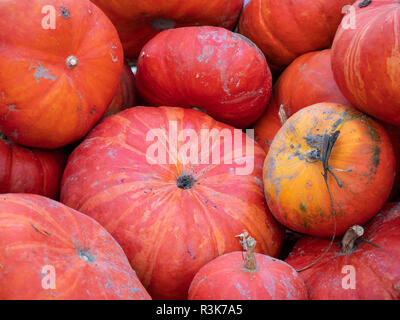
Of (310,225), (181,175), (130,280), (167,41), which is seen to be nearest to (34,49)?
(167,41)

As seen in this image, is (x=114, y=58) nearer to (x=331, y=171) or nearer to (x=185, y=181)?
(x=185, y=181)

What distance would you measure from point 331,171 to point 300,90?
721 mm

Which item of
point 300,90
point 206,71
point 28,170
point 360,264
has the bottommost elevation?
point 360,264

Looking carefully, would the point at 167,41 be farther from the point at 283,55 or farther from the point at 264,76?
the point at 283,55

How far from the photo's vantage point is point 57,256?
1.30 meters

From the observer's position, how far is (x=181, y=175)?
189 cm

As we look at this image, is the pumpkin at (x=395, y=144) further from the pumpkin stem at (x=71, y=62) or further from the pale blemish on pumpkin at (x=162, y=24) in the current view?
the pumpkin stem at (x=71, y=62)

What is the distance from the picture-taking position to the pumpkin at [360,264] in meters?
1.46

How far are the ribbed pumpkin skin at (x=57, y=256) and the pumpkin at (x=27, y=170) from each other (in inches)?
18.2

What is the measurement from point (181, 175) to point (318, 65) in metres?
0.87

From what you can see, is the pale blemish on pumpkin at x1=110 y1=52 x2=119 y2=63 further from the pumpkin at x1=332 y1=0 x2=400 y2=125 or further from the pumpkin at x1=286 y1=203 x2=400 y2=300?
the pumpkin at x1=286 y1=203 x2=400 y2=300

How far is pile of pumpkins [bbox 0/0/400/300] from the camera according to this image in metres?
1.39

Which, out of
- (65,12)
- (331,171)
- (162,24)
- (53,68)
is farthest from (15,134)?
(331,171)

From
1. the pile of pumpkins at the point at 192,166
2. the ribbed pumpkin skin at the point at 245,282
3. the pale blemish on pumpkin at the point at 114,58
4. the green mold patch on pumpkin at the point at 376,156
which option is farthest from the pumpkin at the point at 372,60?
the pale blemish on pumpkin at the point at 114,58
